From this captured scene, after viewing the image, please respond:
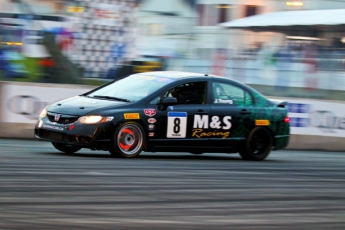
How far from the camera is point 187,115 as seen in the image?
11844 mm

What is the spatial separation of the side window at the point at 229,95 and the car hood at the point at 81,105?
5.84ft

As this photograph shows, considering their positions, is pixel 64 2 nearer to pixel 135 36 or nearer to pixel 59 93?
pixel 135 36

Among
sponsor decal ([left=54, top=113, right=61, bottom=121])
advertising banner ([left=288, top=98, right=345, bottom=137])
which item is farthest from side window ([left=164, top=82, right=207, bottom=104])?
advertising banner ([left=288, top=98, right=345, bottom=137])

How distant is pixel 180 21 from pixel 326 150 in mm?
4714

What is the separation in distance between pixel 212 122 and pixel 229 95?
655 mm

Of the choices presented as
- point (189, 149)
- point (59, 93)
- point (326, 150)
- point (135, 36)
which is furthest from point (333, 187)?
point (135, 36)

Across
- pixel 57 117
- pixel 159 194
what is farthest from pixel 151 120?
pixel 159 194

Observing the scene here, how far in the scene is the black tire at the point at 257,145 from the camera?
499 inches

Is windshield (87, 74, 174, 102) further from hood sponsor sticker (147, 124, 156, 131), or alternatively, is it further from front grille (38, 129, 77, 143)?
front grille (38, 129, 77, 143)

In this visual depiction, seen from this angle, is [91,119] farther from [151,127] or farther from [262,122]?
[262,122]

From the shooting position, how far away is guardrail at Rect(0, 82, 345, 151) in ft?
49.1

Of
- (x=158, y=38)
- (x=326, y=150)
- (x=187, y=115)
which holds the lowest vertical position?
(x=326, y=150)

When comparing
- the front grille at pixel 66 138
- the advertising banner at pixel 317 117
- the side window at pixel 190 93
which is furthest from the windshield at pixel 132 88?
the advertising banner at pixel 317 117

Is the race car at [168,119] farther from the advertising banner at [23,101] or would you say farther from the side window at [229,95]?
the advertising banner at [23,101]
